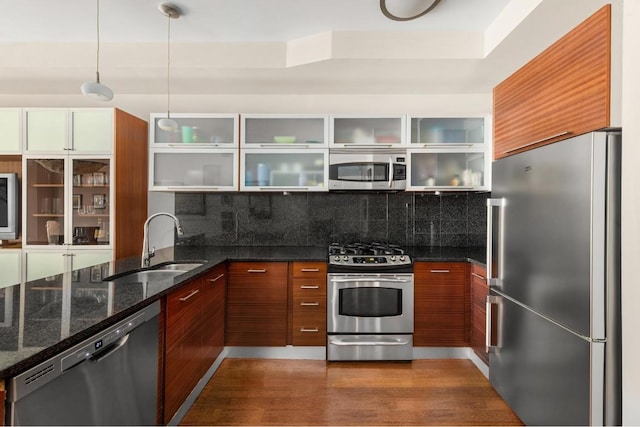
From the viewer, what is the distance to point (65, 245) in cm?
293

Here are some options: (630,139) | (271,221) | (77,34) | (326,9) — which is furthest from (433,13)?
(77,34)

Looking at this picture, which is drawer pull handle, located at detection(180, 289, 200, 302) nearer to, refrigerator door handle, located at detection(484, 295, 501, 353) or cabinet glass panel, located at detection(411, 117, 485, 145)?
refrigerator door handle, located at detection(484, 295, 501, 353)

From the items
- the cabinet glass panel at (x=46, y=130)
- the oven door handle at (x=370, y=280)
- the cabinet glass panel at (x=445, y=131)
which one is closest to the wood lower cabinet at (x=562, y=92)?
the cabinet glass panel at (x=445, y=131)

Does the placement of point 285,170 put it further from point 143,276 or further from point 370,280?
point 143,276

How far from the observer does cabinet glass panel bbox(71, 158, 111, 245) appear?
9.62 feet

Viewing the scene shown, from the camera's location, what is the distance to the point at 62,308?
4.24 feet

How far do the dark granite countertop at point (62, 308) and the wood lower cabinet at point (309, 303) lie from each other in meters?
0.77

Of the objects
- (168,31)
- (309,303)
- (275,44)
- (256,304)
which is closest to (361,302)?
(309,303)

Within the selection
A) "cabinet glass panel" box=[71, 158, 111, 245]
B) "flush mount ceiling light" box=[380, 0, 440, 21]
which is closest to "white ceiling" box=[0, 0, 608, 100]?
"flush mount ceiling light" box=[380, 0, 440, 21]

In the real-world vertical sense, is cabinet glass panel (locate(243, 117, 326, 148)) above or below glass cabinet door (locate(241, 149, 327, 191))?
above

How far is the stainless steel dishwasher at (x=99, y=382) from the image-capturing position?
937 millimetres

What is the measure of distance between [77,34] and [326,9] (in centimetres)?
209

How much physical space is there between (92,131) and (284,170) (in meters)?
1.68

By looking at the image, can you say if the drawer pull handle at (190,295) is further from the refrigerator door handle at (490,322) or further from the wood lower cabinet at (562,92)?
the wood lower cabinet at (562,92)
